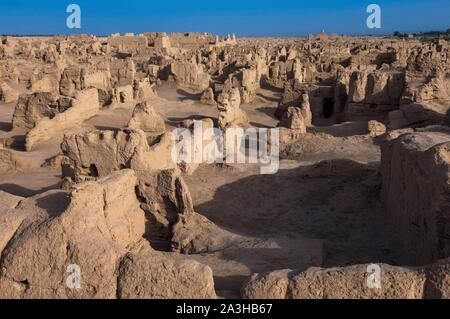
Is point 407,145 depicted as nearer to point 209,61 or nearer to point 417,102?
point 417,102

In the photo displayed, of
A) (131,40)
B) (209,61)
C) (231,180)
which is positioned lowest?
(231,180)

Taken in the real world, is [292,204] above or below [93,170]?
below

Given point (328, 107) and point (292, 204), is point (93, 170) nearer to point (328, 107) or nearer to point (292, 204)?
point (292, 204)

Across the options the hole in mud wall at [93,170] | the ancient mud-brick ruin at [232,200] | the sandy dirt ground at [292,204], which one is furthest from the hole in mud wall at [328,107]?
the hole in mud wall at [93,170]

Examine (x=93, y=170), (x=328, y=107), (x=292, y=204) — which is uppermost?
(x=328, y=107)

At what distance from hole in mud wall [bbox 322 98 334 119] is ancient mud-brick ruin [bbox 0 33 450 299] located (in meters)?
0.05

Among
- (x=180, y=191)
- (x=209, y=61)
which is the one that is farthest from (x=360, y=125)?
(x=209, y=61)

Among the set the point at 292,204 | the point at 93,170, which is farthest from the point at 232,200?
the point at 93,170

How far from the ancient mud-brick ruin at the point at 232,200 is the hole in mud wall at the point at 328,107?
0.05 m

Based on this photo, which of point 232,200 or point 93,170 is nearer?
point 93,170

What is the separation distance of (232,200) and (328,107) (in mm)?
11840

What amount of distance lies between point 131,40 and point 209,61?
2315 centimetres

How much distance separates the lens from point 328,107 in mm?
21109

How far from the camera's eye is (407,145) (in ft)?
26.5
